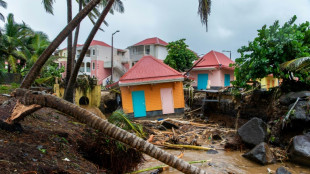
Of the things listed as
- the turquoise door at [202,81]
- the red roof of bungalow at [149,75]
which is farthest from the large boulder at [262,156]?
the turquoise door at [202,81]

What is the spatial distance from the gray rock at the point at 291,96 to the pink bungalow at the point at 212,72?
1204 centimetres

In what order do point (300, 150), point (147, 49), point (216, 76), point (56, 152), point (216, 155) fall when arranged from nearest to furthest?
point (56, 152)
point (300, 150)
point (216, 155)
point (216, 76)
point (147, 49)

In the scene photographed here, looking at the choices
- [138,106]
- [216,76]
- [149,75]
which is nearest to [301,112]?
[149,75]

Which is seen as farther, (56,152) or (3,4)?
(3,4)

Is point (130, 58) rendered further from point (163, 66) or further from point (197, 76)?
point (163, 66)

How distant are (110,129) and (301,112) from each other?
9.21 m

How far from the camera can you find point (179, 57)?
976 inches

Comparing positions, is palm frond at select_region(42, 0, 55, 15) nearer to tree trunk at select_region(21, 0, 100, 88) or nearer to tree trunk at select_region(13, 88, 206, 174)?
tree trunk at select_region(21, 0, 100, 88)

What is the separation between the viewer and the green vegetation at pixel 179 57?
2459 cm

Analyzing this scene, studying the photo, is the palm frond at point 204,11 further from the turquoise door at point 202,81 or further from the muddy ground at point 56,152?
the turquoise door at point 202,81

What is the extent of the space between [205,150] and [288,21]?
8.18 meters

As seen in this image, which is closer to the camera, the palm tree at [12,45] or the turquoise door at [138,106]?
the turquoise door at [138,106]

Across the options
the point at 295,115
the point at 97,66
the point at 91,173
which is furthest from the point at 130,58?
the point at 91,173

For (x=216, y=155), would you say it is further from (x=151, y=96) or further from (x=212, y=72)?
(x=212, y=72)
